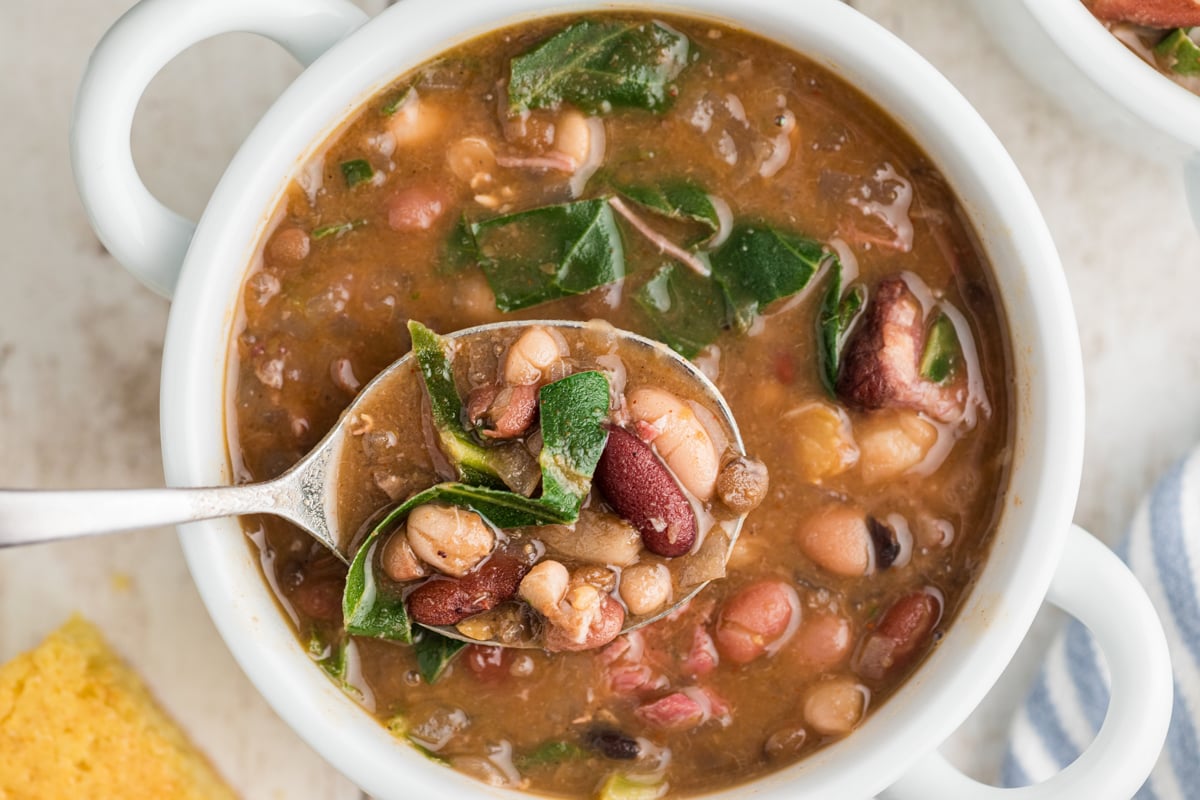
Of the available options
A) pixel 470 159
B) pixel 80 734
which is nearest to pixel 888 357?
pixel 470 159

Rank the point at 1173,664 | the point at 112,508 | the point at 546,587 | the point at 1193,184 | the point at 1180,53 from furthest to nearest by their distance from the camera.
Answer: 1. the point at 1173,664
2. the point at 1193,184
3. the point at 1180,53
4. the point at 546,587
5. the point at 112,508

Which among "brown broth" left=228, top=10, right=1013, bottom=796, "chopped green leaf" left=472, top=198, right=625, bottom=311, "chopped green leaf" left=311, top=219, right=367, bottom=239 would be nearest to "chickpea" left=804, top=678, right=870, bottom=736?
"brown broth" left=228, top=10, right=1013, bottom=796

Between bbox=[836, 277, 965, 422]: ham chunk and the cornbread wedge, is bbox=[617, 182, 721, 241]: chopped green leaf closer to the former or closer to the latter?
bbox=[836, 277, 965, 422]: ham chunk

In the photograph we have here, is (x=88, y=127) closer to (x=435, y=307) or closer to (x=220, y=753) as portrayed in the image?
(x=435, y=307)

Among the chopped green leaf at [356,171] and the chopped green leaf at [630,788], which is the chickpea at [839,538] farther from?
the chopped green leaf at [356,171]

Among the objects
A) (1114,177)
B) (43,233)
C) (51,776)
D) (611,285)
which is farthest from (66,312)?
(1114,177)

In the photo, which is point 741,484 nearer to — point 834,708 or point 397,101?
point 834,708
